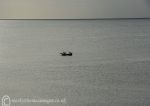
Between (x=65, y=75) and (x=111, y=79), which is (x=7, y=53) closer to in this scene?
(x=65, y=75)

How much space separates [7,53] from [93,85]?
1427 mm

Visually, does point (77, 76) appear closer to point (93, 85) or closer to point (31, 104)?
point (93, 85)

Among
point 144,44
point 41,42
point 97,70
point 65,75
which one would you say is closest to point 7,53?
point 41,42

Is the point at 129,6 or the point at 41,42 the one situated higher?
the point at 129,6

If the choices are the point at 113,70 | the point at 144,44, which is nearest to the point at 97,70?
the point at 113,70

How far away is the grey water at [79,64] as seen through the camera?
184cm

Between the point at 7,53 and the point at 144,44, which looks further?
the point at 144,44

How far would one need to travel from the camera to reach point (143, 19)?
15.7ft

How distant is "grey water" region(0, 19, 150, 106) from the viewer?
184cm

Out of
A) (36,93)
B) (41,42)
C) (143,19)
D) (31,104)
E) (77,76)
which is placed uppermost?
(143,19)

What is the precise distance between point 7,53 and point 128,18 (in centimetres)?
292

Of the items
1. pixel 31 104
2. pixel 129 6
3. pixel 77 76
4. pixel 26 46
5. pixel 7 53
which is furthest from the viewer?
pixel 129 6

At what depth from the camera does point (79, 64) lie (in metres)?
2.50

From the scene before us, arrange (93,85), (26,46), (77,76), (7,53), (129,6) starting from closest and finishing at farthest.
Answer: (93,85) < (77,76) < (7,53) < (26,46) < (129,6)
